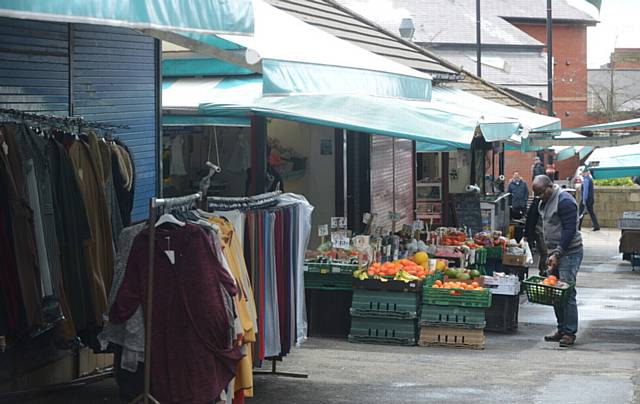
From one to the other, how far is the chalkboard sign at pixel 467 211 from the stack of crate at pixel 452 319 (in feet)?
27.2

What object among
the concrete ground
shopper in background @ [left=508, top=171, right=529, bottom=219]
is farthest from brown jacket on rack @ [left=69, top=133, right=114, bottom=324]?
shopper in background @ [left=508, top=171, right=529, bottom=219]

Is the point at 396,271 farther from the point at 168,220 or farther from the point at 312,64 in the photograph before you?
the point at 168,220

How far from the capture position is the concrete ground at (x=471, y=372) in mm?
8758

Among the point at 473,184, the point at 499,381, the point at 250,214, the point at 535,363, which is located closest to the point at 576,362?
the point at 535,363

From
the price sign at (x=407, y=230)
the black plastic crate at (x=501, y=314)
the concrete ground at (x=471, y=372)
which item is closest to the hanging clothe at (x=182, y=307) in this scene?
the concrete ground at (x=471, y=372)

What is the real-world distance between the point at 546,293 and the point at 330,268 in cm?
233

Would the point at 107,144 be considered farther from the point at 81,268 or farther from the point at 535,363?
the point at 535,363

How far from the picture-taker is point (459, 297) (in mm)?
11656

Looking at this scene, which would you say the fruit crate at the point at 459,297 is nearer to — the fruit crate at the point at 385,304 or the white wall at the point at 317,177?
the fruit crate at the point at 385,304

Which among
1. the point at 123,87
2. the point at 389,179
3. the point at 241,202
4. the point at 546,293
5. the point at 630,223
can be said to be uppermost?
the point at 123,87

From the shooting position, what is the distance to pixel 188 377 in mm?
6609

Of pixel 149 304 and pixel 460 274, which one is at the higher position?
pixel 149 304

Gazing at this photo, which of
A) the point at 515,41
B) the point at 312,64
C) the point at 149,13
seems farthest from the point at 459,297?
the point at 515,41

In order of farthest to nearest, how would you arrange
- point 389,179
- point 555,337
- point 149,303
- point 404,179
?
1. point 404,179
2. point 389,179
3. point 555,337
4. point 149,303
